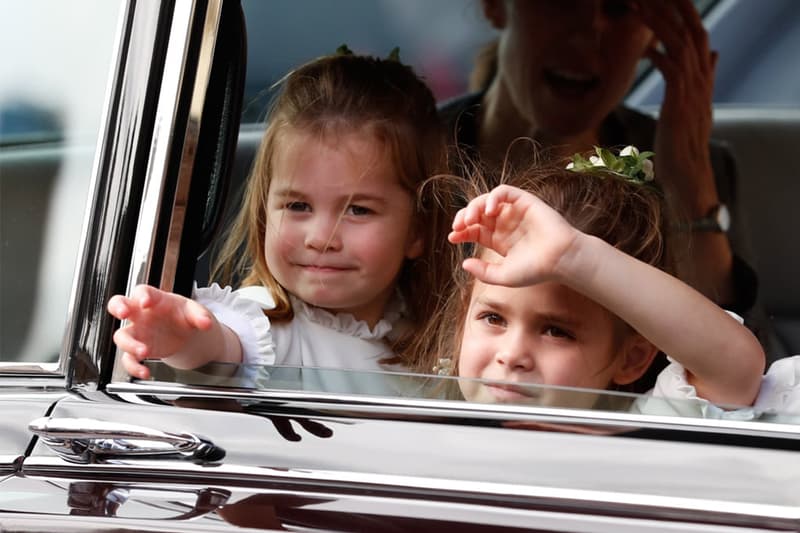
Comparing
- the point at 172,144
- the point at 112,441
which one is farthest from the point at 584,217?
the point at 112,441

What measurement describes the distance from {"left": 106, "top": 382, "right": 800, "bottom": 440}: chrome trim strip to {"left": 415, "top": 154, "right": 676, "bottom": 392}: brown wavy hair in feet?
0.97

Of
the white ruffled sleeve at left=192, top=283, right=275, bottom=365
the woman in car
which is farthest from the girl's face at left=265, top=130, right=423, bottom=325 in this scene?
the woman in car

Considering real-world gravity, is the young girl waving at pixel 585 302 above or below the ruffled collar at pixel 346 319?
above

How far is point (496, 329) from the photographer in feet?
4.83

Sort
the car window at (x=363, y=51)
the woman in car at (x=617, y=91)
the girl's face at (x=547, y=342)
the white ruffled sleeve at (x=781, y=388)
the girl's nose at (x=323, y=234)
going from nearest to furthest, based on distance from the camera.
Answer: the car window at (x=363, y=51), the white ruffled sleeve at (x=781, y=388), the girl's face at (x=547, y=342), the girl's nose at (x=323, y=234), the woman in car at (x=617, y=91)

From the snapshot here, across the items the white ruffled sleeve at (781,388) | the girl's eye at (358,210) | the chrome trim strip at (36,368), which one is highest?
the white ruffled sleeve at (781,388)

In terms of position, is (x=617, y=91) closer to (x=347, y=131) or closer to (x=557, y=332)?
(x=347, y=131)

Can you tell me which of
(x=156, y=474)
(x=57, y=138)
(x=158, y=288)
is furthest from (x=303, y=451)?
(x=57, y=138)

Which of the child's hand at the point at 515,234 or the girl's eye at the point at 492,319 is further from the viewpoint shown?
the girl's eye at the point at 492,319

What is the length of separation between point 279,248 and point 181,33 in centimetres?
44

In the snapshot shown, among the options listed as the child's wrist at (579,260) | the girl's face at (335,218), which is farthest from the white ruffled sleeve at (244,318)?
the child's wrist at (579,260)

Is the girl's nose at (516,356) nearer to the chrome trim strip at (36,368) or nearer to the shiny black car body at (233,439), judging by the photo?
the shiny black car body at (233,439)

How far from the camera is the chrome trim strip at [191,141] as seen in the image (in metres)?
1.33

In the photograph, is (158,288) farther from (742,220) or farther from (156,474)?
(742,220)
